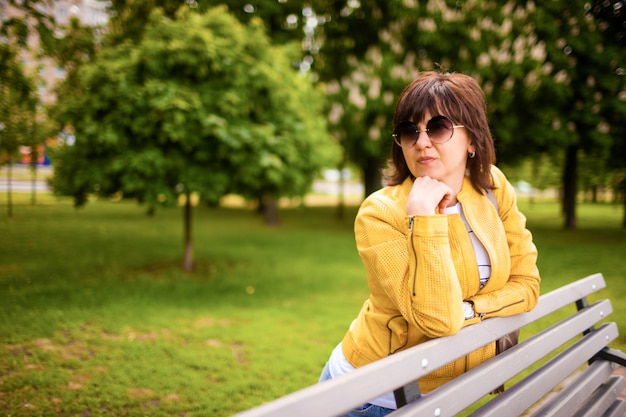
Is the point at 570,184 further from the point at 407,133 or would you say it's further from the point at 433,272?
the point at 433,272

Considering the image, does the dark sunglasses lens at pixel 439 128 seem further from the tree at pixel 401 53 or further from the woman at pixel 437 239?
the tree at pixel 401 53

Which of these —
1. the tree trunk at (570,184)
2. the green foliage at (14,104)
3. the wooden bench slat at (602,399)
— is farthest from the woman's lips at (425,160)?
the tree trunk at (570,184)

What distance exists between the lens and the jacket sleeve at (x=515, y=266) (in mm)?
2020

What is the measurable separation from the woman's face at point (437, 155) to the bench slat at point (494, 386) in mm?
716

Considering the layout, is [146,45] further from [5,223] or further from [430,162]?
[430,162]

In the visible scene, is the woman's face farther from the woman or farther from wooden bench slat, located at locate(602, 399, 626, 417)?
wooden bench slat, located at locate(602, 399, 626, 417)

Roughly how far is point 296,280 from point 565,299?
691 cm

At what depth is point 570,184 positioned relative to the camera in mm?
18656

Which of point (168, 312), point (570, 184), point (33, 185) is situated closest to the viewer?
point (168, 312)

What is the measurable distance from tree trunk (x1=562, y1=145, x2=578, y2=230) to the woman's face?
60.0 ft

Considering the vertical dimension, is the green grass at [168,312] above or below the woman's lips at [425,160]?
below

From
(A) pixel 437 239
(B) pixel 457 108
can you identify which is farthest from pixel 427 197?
(B) pixel 457 108

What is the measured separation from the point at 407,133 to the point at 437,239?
45cm

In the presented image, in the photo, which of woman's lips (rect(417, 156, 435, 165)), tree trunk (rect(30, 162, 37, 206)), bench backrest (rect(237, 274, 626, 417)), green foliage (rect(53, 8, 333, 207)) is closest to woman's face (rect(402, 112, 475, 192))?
woman's lips (rect(417, 156, 435, 165))
